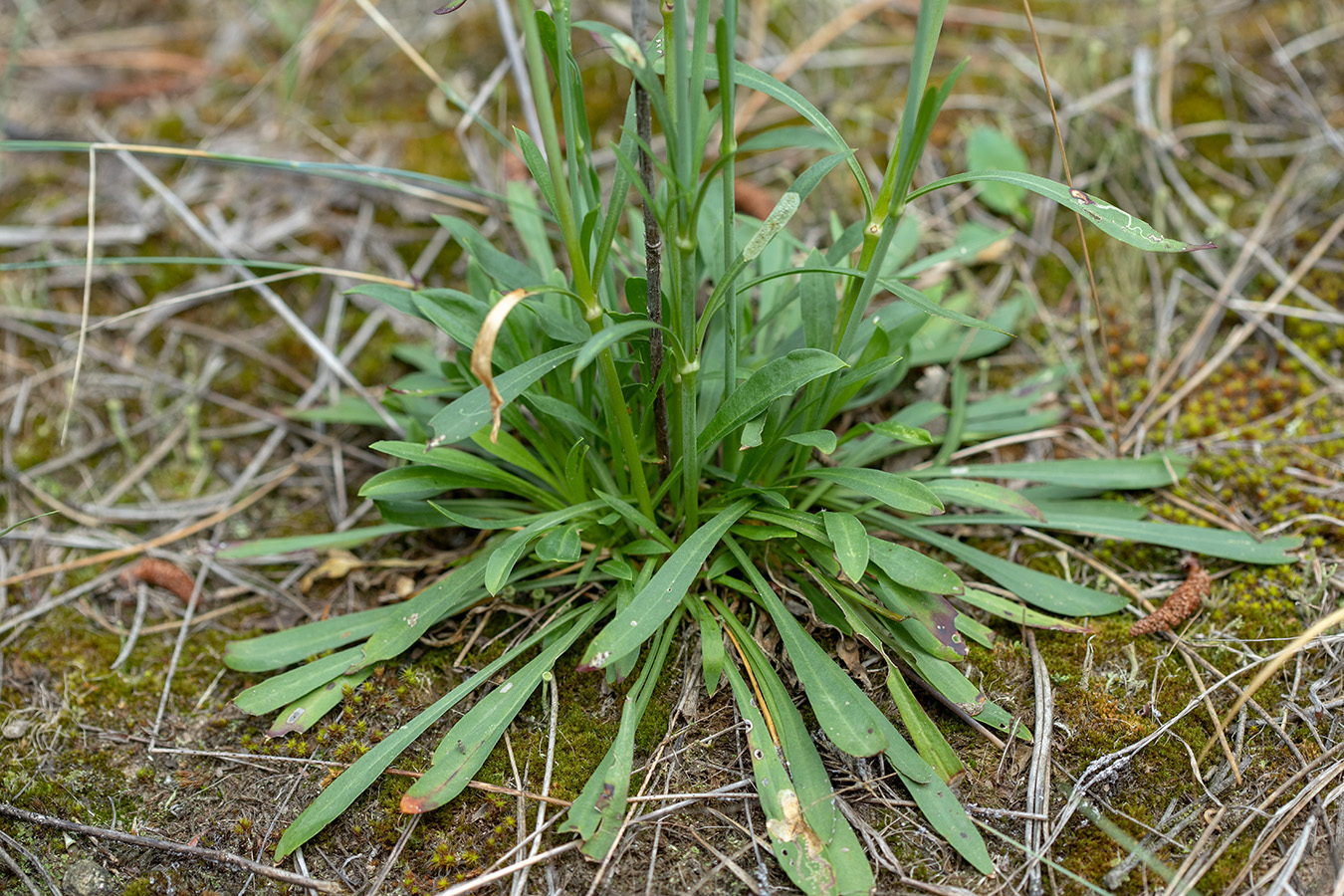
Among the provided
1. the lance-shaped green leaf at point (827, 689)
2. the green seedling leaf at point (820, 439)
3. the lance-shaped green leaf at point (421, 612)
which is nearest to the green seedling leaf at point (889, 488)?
the green seedling leaf at point (820, 439)

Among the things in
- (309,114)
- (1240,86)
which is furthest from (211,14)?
(1240,86)

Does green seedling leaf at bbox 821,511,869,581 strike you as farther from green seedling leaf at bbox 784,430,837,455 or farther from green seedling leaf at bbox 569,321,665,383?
green seedling leaf at bbox 569,321,665,383

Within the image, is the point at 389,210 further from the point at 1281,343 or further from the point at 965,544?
the point at 1281,343

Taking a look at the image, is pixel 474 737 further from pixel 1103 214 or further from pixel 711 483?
pixel 1103 214

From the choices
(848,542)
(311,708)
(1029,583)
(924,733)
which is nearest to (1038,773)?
(924,733)

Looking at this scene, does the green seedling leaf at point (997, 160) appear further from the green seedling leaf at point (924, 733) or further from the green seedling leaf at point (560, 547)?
the green seedling leaf at point (560, 547)
